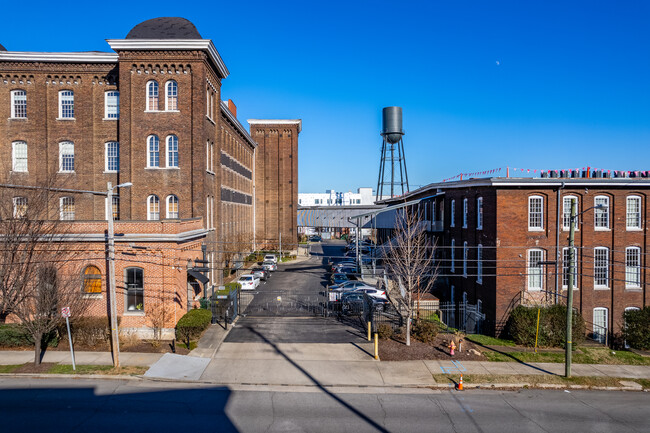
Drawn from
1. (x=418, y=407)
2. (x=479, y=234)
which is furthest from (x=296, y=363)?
(x=479, y=234)

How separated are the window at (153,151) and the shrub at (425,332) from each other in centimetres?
2110

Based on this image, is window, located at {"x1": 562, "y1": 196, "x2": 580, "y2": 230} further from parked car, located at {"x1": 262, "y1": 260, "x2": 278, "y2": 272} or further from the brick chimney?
the brick chimney

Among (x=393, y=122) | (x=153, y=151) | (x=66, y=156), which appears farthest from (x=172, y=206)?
(x=393, y=122)

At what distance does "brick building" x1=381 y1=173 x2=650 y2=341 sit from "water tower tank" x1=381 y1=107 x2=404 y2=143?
41475mm

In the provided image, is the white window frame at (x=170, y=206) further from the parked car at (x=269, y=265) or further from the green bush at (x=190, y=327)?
the parked car at (x=269, y=265)

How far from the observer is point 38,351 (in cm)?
1881

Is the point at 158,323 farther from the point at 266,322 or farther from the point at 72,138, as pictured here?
the point at 72,138

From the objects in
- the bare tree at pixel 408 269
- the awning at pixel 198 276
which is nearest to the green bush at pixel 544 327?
the bare tree at pixel 408 269

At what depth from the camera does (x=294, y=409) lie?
1535cm

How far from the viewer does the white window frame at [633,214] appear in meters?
28.5

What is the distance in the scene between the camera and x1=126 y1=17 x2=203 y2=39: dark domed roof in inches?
1228

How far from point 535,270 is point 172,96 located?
27464 mm

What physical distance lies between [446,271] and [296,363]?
20967 mm

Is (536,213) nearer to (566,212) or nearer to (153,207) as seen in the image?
(566,212)
